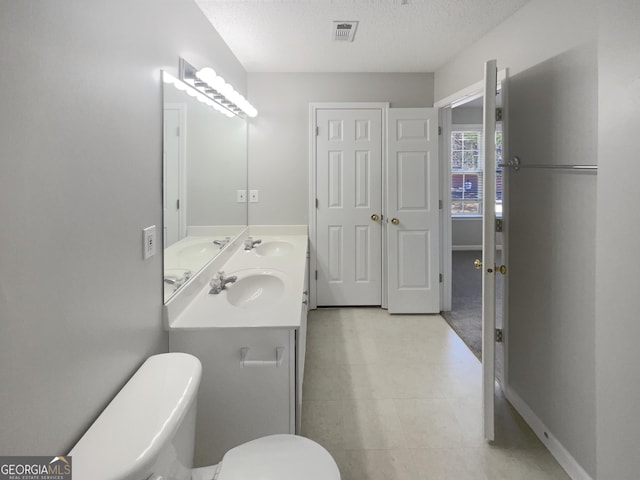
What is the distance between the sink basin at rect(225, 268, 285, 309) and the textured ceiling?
60.8 inches

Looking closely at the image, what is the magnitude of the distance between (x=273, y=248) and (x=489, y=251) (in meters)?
1.82

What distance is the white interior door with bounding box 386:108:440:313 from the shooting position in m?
3.52

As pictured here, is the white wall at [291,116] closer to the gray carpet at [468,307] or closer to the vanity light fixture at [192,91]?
the vanity light fixture at [192,91]

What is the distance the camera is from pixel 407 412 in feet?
7.01

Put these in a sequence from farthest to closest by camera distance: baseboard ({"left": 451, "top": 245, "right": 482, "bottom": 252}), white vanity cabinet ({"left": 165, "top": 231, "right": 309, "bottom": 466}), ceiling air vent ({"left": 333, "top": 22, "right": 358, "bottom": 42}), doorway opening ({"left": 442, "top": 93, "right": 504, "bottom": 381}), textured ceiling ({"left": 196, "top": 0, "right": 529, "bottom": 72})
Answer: baseboard ({"left": 451, "top": 245, "right": 482, "bottom": 252}) < doorway opening ({"left": 442, "top": 93, "right": 504, "bottom": 381}) < ceiling air vent ({"left": 333, "top": 22, "right": 358, "bottom": 42}) < textured ceiling ({"left": 196, "top": 0, "right": 529, "bottom": 72}) < white vanity cabinet ({"left": 165, "top": 231, "right": 309, "bottom": 466})

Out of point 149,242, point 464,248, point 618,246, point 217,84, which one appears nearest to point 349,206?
point 217,84

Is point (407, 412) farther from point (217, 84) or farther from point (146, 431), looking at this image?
point (217, 84)

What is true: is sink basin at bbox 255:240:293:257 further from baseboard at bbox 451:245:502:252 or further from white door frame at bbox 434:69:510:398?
baseboard at bbox 451:245:502:252

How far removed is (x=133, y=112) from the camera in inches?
49.5

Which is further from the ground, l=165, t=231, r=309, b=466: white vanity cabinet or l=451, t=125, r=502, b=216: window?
l=451, t=125, r=502, b=216: window

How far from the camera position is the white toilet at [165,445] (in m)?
0.82

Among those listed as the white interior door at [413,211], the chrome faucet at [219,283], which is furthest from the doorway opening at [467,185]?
the chrome faucet at [219,283]

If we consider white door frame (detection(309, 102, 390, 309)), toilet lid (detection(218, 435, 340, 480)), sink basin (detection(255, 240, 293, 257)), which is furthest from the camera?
white door frame (detection(309, 102, 390, 309))

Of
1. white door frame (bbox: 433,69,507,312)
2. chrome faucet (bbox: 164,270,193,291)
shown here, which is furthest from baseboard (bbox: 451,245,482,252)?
chrome faucet (bbox: 164,270,193,291)
